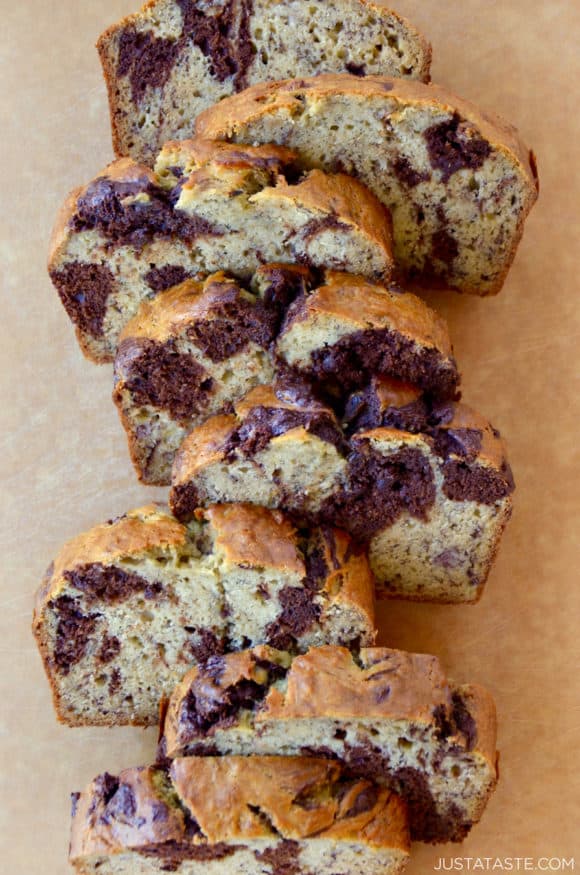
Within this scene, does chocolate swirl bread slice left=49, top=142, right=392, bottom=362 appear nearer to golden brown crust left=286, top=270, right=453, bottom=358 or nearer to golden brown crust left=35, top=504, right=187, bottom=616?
golden brown crust left=286, top=270, right=453, bottom=358

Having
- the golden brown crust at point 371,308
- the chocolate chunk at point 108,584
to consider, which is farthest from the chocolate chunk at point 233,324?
the chocolate chunk at point 108,584

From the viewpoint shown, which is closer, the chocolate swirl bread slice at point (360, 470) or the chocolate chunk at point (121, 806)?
the chocolate chunk at point (121, 806)

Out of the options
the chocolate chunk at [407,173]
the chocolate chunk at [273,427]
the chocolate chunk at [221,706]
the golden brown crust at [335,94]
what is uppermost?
the golden brown crust at [335,94]

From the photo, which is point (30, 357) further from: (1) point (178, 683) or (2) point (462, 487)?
(2) point (462, 487)

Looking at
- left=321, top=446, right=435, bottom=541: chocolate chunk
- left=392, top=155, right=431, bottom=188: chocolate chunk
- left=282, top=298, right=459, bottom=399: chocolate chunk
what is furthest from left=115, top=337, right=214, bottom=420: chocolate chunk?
left=392, top=155, right=431, bottom=188: chocolate chunk

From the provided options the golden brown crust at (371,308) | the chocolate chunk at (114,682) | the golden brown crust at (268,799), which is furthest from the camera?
the chocolate chunk at (114,682)

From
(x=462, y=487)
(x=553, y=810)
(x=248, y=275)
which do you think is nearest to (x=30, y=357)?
(x=248, y=275)

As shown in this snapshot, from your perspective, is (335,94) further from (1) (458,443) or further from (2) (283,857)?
(2) (283,857)

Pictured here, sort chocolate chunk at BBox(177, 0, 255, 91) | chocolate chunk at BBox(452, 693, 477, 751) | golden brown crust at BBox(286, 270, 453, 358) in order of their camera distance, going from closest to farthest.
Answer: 1. chocolate chunk at BBox(452, 693, 477, 751)
2. golden brown crust at BBox(286, 270, 453, 358)
3. chocolate chunk at BBox(177, 0, 255, 91)

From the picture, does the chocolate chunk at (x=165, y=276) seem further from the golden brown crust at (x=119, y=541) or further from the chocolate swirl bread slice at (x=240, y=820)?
the chocolate swirl bread slice at (x=240, y=820)
